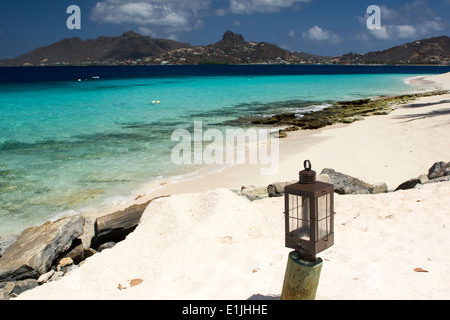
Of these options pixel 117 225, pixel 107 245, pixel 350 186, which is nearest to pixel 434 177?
pixel 350 186

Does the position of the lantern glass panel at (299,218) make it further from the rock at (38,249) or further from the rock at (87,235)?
the rock at (87,235)

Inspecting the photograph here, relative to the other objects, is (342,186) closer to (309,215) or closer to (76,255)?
(309,215)

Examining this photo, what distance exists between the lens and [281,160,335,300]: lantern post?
3023mm

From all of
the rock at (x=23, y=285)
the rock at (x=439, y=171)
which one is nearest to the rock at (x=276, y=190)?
the rock at (x=439, y=171)

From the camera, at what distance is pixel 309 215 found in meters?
3.09

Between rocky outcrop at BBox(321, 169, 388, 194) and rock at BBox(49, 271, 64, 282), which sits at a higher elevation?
rocky outcrop at BBox(321, 169, 388, 194)

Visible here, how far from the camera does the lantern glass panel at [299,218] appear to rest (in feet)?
10.2

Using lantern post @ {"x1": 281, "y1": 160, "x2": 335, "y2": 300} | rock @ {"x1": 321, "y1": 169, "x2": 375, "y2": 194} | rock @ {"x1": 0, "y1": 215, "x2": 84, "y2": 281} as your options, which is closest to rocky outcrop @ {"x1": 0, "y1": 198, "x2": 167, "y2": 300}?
rock @ {"x1": 0, "y1": 215, "x2": 84, "y2": 281}

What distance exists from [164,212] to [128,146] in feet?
33.9

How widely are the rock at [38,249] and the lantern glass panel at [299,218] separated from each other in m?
4.39

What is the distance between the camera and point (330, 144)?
1420 cm

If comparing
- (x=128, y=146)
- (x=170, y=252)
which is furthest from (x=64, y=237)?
(x=128, y=146)

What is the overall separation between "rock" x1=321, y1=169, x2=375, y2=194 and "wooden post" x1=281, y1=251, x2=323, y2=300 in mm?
4391

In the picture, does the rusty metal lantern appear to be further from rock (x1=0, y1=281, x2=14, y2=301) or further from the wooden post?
rock (x1=0, y1=281, x2=14, y2=301)
